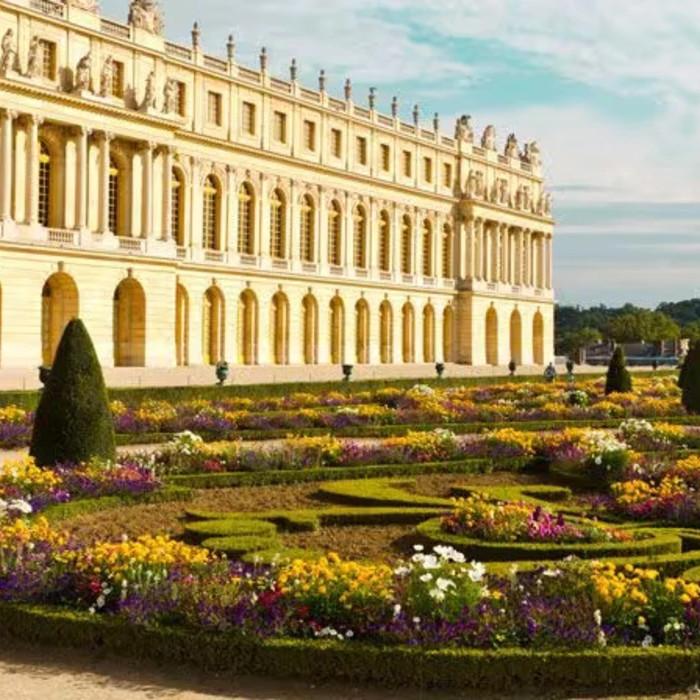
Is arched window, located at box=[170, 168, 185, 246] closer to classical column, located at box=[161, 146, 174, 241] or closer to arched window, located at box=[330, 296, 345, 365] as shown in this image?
classical column, located at box=[161, 146, 174, 241]

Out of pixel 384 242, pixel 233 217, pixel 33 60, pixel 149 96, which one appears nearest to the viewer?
pixel 33 60

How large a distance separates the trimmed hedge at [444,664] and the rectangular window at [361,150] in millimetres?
62552

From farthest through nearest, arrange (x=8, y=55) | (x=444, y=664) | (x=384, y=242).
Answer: (x=384, y=242), (x=8, y=55), (x=444, y=664)

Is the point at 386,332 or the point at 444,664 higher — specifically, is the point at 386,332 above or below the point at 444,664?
above

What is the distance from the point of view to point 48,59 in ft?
151

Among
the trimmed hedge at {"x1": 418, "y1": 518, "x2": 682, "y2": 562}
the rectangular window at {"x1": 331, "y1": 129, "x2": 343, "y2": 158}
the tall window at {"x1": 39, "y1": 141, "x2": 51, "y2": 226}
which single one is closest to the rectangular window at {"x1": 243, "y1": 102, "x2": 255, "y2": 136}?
the rectangular window at {"x1": 331, "y1": 129, "x2": 343, "y2": 158}

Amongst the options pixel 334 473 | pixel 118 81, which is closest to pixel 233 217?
pixel 118 81

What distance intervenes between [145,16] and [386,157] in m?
24.1

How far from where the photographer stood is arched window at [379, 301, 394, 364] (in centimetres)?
7194

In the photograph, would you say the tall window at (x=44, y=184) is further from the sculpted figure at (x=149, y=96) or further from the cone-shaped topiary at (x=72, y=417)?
the cone-shaped topiary at (x=72, y=417)

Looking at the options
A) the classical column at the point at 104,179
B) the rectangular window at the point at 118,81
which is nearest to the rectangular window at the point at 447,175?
the rectangular window at the point at 118,81

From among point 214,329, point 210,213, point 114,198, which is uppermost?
point 210,213

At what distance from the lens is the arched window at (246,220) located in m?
59.9

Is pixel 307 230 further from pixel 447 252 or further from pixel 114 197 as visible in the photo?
pixel 114 197
